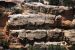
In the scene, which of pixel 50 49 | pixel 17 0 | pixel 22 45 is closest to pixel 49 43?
pixel 50 49

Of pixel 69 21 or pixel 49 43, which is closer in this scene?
pixel 49 43

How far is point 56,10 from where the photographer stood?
22.5 metres

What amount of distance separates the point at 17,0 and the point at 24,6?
7.23 feet

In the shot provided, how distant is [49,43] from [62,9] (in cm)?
481

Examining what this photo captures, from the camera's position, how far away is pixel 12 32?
19.5 metres

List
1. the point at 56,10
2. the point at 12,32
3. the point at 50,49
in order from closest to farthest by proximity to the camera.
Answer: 1. the point at 50,49
2. the point at 12,32
3. the point at 56,10

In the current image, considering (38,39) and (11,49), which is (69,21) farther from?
(11,49)

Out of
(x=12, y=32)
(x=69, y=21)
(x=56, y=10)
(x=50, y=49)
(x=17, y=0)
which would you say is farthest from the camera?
(x=17, y=0)

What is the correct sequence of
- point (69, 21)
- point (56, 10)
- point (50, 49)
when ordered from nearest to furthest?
point (50, 49) → point (69, 21) → point (56, 10)

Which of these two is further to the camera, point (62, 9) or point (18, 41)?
point (62, 9)

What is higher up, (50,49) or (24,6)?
(24,6)

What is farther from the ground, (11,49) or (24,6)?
(24,6)

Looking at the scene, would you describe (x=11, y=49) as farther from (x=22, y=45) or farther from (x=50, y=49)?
(x=50, y=49)

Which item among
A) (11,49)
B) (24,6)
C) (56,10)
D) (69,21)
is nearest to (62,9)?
(56,10)
